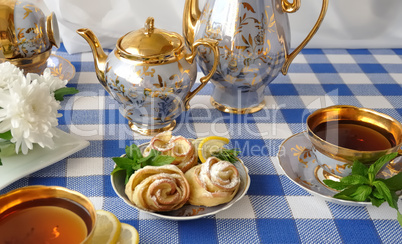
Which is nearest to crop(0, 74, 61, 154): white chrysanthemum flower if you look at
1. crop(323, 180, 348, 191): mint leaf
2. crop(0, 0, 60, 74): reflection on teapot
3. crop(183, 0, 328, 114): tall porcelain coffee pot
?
crop(0, 0, 60, 74): reflection on teapot

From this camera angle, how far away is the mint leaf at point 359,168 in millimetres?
670

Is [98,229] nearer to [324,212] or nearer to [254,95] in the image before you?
[324,212]

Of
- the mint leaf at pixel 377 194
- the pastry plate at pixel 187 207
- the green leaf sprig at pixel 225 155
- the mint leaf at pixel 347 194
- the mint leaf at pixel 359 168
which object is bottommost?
the pastry plate at pixel 187 207

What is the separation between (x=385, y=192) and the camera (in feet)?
2.12

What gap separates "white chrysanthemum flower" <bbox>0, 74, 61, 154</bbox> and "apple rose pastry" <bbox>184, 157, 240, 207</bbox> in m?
0.24

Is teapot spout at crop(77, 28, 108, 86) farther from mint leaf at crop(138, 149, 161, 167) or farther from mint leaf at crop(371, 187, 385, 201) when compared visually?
mint leaf at crop(371, 187, 385, 201)

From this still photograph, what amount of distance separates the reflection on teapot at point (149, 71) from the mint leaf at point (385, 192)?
361 millimetres

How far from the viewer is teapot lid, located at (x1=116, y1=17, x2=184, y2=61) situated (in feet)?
2.65

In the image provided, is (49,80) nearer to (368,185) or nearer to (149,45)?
(149,45)

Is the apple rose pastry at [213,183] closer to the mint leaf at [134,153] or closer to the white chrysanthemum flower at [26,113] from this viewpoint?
the mint leaf at [134,153]

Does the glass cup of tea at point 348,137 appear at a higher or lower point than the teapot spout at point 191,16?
lower

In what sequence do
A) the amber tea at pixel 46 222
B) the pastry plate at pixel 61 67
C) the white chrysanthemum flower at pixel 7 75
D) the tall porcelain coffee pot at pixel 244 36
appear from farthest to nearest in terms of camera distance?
the pastry plate at pixel 61 67
the tall porcelain coffee pot at pixel 244 36
the white chrysanthemum flower at pixel 7 75
the amber tea at pixel 46 222

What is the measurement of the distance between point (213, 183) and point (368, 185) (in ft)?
0.76

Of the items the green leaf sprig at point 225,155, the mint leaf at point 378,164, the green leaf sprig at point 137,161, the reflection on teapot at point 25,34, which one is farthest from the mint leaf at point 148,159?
the reflection on teapot at point 25,34
